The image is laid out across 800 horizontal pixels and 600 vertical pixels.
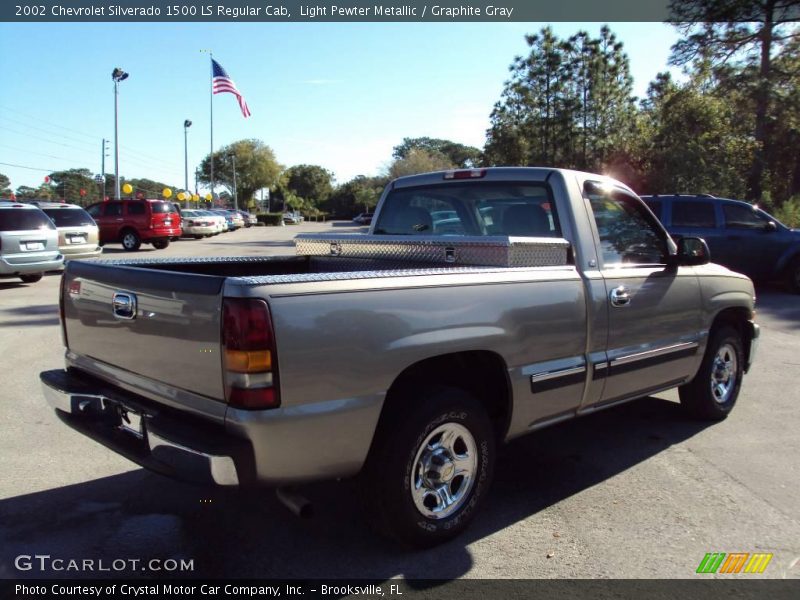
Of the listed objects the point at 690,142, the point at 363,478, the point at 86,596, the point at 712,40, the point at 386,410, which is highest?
the point at 712,40

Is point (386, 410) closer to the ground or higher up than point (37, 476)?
higher up

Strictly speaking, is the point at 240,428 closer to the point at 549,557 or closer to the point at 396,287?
the point at 396,287

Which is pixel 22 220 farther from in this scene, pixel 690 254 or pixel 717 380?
pixel 717 380

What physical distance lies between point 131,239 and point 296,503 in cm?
2328

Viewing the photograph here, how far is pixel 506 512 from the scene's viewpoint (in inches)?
139

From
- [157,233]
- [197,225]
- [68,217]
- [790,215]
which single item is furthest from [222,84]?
[790,215]

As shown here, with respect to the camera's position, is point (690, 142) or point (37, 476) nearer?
point (37, 476)

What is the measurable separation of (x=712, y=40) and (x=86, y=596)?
88.0 ft

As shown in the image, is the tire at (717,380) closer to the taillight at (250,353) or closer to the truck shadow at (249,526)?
the truck shadow at (249,526)

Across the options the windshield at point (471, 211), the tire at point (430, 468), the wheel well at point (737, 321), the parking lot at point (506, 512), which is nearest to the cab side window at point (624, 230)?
the windshield at point (471, 211)

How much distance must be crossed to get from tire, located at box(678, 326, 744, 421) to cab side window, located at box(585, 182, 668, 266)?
1.03 m

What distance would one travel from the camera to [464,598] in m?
2.71

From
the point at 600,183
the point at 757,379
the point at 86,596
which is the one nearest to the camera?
the point at 86,596

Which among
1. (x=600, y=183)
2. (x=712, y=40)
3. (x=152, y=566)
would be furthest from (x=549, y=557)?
(x=712, y=40)
